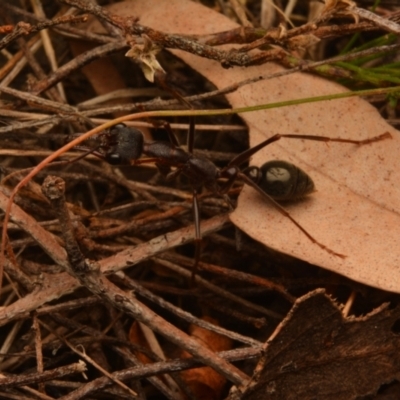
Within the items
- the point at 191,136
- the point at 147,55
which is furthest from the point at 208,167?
the point at 147,55

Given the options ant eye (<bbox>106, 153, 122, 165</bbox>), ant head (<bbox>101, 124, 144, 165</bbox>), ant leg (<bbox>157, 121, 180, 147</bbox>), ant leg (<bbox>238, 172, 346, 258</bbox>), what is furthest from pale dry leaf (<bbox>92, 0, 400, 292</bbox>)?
ant eye (<bbox>106, 153, 122, 165</bbox>)

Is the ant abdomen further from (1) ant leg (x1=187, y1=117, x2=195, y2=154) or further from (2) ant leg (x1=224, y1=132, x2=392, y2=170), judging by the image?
(1) ant leg (x1=187, y1=117, x2=195, y2=154)

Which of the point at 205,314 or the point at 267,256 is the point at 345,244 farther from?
the point at 205,314

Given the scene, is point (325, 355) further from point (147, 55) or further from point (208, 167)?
point (147, 55)

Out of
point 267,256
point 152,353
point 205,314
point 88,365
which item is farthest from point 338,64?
point 88,365

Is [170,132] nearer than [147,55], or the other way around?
[147,55]

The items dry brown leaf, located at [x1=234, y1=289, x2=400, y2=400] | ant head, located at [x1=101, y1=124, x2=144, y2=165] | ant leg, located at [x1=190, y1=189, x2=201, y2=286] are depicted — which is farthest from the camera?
ant head, located at [x1=101, y1=124, x2=144, y2=165]

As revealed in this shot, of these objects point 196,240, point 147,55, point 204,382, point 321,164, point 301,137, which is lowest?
point 204,382
